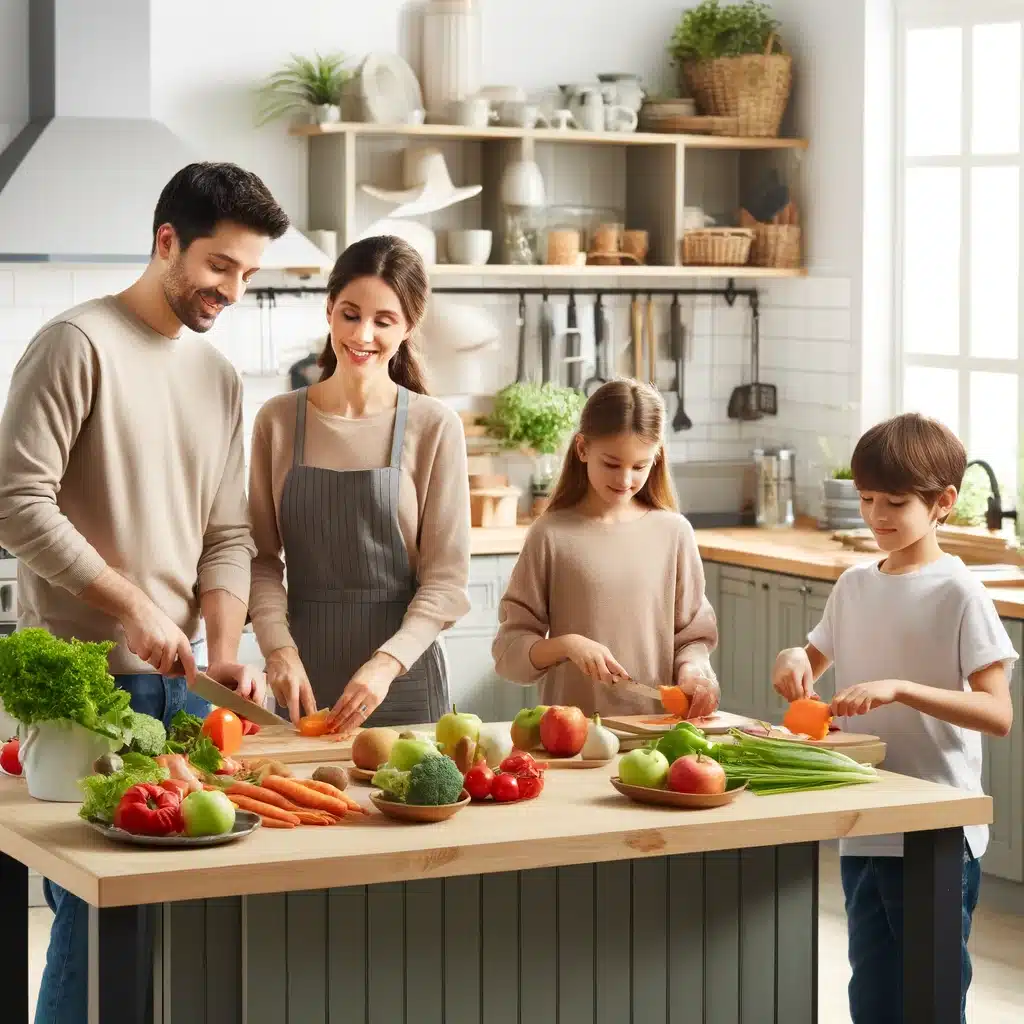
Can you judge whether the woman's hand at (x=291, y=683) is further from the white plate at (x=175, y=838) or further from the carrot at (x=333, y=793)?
the white plate at (x=175, y=838)

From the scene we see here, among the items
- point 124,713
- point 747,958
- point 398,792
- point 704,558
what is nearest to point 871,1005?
point 747,958

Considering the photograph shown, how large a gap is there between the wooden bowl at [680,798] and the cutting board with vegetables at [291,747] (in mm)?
549

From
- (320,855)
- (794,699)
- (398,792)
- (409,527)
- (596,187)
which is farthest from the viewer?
(596,187)

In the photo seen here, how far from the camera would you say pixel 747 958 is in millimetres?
3025

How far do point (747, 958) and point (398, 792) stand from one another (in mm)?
732

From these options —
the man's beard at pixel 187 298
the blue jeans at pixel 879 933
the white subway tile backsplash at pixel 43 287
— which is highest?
the white subway tile backsplash at pixel 43 287

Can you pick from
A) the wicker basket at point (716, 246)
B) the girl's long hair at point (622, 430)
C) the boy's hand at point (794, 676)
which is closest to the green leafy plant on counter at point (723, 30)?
the wicker basket at point (716, 246)

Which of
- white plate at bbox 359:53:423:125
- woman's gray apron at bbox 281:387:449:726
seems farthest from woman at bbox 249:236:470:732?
white plate at bbox 359:53:423:125

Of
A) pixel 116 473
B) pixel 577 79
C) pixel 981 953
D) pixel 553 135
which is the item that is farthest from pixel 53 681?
pixel 577 79

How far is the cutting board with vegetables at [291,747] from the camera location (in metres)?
3.06

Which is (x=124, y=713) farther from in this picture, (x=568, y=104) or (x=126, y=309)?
(x=568, y=104)

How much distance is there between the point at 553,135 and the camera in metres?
6.41

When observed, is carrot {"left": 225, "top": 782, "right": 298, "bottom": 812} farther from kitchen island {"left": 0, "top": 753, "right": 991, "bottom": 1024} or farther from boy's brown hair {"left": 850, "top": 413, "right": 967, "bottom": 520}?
boy's brown hair {"left": 850, "top": 413, "right": 967, "bottom": 520}

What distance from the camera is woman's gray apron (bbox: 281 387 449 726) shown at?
136 inches
